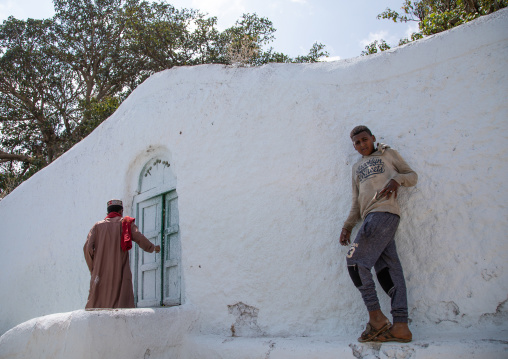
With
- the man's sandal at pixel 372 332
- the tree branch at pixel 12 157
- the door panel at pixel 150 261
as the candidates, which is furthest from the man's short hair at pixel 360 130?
the tree branch at pixel 12 157

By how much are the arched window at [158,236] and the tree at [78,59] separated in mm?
8113

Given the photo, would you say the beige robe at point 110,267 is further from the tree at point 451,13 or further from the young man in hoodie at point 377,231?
the tree at point 451,13

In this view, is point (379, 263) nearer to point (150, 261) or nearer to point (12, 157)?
point (150, 261)

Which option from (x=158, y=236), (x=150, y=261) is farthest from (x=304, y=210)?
(x=150, y=261)

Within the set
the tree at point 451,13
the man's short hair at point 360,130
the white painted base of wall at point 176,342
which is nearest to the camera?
the white painted base of wall at point 176,342

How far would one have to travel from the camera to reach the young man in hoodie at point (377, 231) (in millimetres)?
3039

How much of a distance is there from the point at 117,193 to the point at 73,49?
1109 cm

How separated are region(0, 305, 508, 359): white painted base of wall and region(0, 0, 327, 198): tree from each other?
Answer: 985 centimetres

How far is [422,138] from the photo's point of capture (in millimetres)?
3553

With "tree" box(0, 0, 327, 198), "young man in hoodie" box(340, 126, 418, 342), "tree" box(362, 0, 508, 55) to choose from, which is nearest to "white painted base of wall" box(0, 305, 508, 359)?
"young man in hoodie" box(340, 126, 418, 342)

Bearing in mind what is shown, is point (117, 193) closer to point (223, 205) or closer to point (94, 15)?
point (223, 205)

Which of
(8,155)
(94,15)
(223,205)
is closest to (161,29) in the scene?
(94,15)

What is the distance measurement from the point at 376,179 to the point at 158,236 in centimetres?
271

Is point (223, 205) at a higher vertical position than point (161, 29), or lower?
lower
